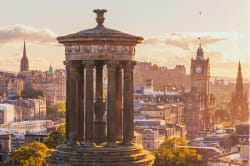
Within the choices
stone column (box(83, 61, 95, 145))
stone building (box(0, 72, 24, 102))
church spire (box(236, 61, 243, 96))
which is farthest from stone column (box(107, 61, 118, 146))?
stone building (box(0, 72, 24, 102))

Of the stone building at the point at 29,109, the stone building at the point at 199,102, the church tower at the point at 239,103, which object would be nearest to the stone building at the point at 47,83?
the stone building at the point at 29,109

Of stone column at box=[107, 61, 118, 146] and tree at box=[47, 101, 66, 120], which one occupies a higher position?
stone column at box=[107, 61, 118, 146]

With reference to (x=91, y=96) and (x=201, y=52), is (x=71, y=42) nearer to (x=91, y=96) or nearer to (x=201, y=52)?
(x=91, y=96)

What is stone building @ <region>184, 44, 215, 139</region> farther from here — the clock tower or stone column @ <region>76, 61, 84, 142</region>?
stone column @ <region>76, 61, 84, 142</region>

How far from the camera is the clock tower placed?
127500 mm

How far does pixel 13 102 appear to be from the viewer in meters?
125

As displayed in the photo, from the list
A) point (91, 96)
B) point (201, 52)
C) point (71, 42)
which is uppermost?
point (201, 52)

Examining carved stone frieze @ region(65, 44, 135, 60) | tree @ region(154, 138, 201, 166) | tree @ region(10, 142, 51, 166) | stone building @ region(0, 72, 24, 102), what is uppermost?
stone building @ region(0, 72, 24, 102)

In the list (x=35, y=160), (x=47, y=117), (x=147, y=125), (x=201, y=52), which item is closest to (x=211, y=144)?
(x=147, y=125)

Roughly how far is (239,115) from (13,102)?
137 feet

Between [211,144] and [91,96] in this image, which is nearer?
[91,96]

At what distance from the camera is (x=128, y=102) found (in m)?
17.9

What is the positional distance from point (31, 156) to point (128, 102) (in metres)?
32.7

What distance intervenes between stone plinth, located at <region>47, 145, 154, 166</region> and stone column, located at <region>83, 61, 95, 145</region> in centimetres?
32
